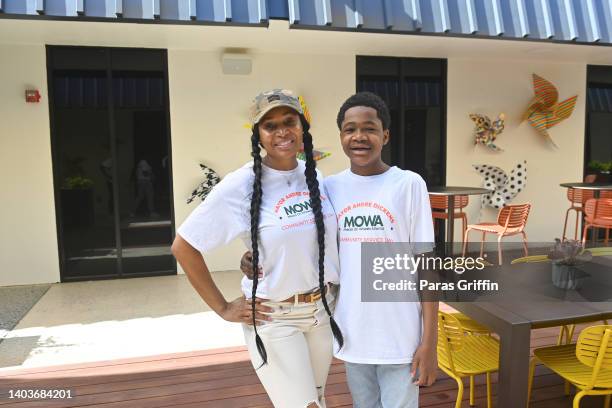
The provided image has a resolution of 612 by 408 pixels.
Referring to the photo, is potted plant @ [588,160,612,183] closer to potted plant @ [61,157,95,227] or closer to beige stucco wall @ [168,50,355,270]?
beige stucco wall @ [168,50,355,270]

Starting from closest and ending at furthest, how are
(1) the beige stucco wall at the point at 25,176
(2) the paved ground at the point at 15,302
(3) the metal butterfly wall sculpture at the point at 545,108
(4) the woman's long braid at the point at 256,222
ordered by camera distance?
(4) the woman's long braid at the point at 256,222
(2) the paved ground at the point at 15,302
(1) the beige stucco wall at the point at 25,176
(3) the metal butterfly wall sculpture at the point at 545,108

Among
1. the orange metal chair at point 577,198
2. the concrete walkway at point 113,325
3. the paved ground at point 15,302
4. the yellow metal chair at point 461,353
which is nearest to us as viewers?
the yellow metal chair at point 461,353

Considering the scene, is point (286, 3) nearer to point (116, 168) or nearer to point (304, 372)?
point (116, 168)

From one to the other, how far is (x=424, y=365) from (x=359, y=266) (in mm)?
403

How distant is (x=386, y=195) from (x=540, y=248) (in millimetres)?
6115

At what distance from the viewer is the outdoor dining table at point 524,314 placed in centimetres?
206

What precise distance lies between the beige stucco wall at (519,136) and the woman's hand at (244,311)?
5.73 metres

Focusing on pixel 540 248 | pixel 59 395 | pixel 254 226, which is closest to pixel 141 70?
pixel 59 395

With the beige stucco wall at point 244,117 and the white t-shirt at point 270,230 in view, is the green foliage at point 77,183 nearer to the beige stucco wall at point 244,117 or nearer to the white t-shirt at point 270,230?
the beige stucco wall at point 244,117

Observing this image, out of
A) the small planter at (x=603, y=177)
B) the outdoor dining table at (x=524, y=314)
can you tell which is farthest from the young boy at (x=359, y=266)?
the small planter at (x=603, y=177)

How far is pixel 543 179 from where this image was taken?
7207mm

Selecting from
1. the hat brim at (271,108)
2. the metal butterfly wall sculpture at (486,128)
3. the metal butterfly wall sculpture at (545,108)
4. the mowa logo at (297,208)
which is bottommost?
the mowa logo at (297,208)

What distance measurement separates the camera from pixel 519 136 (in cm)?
702

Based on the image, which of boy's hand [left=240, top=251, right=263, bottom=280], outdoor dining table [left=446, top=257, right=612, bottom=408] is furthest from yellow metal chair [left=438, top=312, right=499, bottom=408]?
boy's hand [left=240, top=251, right=263, bottom=280]
